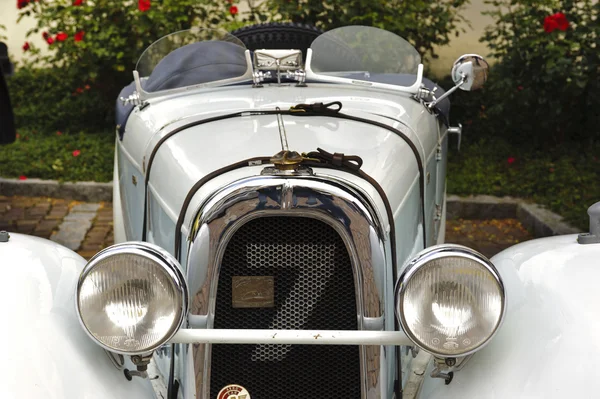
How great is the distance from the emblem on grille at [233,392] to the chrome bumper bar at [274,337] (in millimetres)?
297

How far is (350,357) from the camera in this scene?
234 centimetres

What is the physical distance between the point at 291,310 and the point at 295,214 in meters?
0.29

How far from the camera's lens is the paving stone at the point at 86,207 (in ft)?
20.3

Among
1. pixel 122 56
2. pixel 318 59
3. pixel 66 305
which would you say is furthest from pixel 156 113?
pixel 122 56

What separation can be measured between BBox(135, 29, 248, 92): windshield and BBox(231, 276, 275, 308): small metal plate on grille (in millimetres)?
1300

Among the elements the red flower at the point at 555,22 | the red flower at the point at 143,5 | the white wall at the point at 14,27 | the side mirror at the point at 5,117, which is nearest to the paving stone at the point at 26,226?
the side mirror at the point at 5,117

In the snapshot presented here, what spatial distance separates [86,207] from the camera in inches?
246

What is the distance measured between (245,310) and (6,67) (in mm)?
3939

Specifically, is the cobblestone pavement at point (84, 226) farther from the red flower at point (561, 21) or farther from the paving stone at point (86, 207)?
the red flower at point (561, 21)

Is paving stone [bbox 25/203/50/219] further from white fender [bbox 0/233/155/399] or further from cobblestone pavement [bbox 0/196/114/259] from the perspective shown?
white fender [bbox 0/233/155/399]

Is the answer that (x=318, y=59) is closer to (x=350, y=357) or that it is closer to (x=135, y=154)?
(x=135, y=154)

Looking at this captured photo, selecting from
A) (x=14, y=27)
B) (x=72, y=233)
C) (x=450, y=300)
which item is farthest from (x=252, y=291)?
(x=14, y=27)

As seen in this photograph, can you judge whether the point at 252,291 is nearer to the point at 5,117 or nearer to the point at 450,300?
the point at 450,300

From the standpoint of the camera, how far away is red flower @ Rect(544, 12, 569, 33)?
6.37 metres
